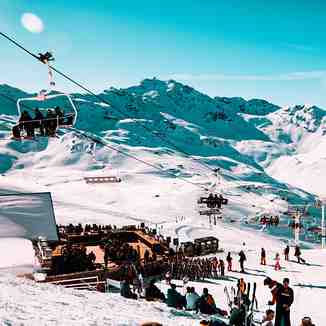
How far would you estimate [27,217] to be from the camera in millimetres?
26062

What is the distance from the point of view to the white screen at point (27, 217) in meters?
24.4

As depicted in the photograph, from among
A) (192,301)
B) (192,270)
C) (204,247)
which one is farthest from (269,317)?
(204,247)

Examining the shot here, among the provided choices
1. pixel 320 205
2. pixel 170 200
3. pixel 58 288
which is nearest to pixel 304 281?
pixel 58 288

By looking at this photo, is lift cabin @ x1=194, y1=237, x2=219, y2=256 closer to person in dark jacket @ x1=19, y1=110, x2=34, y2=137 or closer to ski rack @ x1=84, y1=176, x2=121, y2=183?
ski rack @ x1=84, y1=176, x2=121, y2=183

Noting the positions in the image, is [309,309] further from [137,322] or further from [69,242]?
[69,242]

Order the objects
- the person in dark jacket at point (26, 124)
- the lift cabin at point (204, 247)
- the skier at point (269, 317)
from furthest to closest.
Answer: the lift cabin at point (204, 247), the person in dark jacket at point (26, 124), the skier at point (269, 317)

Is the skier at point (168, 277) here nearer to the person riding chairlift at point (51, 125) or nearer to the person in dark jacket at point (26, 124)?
the person riding chairlift at point (51, 125)

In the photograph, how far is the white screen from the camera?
80.2 ft

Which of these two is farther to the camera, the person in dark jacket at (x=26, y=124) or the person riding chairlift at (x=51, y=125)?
the person in dark jacket at (x=26, y=124)

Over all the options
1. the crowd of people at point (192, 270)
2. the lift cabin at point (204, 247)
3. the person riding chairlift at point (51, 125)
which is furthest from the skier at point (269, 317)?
the lift cabin at point (204, 247)

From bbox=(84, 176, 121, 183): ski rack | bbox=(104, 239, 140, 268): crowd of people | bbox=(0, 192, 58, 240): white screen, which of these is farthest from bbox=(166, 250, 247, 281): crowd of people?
bbox=(84, 176, 121, 183): ski rack

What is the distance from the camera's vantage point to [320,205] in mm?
49375

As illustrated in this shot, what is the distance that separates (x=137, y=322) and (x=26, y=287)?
4.97 metres

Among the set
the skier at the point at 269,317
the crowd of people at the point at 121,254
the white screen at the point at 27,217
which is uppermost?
the white screen at the point at 27,217
